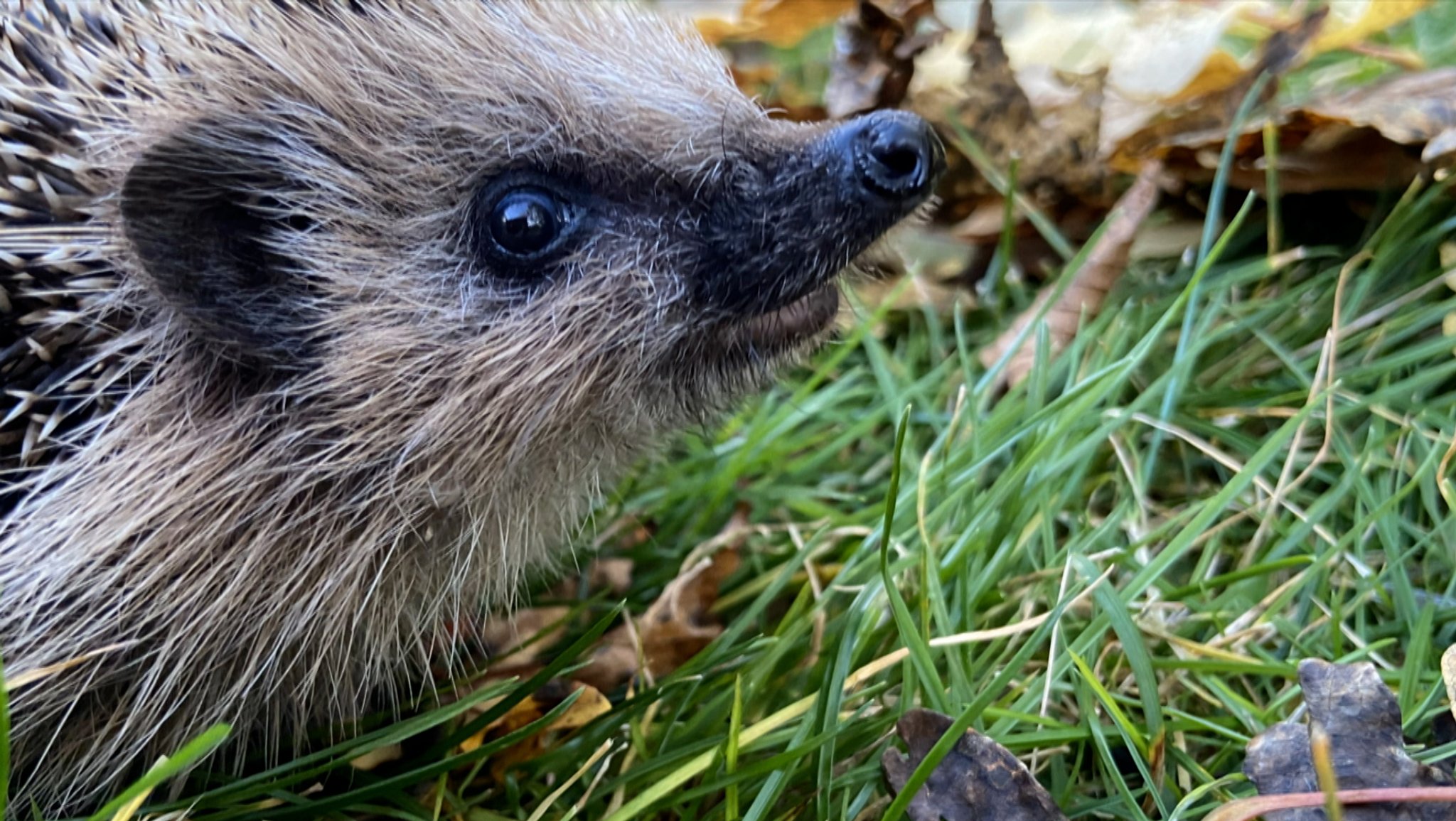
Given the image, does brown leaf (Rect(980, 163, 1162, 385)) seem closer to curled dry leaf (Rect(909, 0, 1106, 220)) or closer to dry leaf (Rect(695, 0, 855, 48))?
curled dry leaf (Rect(909, 0, 1106, 220))

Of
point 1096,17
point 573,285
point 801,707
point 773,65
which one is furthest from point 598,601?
point 1096,17

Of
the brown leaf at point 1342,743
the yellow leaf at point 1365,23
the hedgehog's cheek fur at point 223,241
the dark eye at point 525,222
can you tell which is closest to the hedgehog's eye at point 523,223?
the dark eye at point 525,222

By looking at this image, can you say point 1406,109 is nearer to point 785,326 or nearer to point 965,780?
point 785,326

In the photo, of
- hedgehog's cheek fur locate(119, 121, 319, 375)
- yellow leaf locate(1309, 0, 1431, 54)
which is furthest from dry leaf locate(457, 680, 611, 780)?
yellow leaf locate(1309, 0, 1431, 54)

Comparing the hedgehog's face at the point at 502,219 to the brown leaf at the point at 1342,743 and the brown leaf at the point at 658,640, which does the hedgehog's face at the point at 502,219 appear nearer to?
the brown leaf at the point at 658,640

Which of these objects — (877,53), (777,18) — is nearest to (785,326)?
(877,53)

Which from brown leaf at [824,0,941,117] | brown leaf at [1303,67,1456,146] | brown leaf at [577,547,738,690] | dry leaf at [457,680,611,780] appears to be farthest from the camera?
brown leaf at [824,0,941,117]
